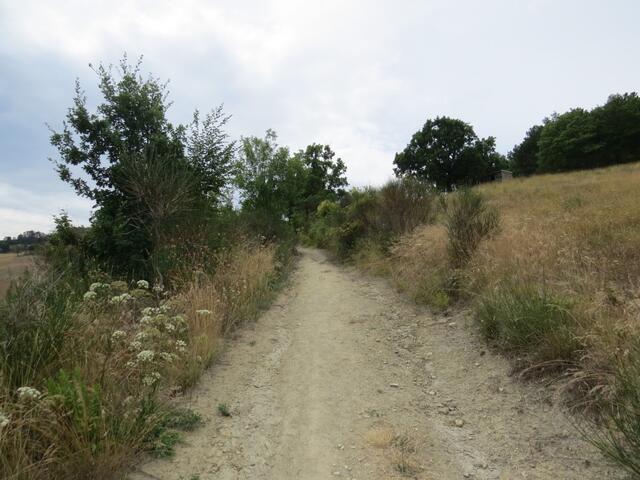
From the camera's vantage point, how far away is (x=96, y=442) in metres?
2.48

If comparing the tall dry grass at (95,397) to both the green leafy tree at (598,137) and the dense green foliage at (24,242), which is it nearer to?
the dense green foliage at (24,242)

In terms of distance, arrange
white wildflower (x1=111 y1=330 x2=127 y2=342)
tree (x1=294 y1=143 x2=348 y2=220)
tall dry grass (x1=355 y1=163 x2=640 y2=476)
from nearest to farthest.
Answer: tall dry grass (x1=355 y1=163 x2=640 y2=476)
white wildflower (x1=111 y1=330 x2=127 y2=342)
tree (x1=294 y1=143 x2=348 y2=220)

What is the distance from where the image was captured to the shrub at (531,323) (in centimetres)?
347

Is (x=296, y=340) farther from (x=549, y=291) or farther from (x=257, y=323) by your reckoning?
(x=549, y=291)

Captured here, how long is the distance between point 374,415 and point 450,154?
4403 centimetres

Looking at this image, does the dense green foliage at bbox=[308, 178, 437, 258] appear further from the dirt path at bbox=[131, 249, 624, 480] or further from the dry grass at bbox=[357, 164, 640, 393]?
the dirt path at bbox=[131, 249, 624, 480]

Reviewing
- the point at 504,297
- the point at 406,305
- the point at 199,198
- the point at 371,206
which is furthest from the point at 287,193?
the point at 504,297

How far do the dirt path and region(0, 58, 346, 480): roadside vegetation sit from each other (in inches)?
15.2

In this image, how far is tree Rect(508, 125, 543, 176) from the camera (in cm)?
5209

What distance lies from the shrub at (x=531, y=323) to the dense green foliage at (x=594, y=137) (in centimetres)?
4414

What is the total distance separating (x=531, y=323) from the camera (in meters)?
3.83

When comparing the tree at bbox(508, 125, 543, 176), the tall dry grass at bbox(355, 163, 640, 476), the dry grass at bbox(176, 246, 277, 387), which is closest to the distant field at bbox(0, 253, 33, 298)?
the dry grass at bbox(176, 246, 277, 387)

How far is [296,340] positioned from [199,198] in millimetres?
4713

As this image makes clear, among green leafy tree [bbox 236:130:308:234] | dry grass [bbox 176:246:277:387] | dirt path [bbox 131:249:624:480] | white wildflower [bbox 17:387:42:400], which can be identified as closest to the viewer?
white wildflower [bbox 17:387:42:400]
